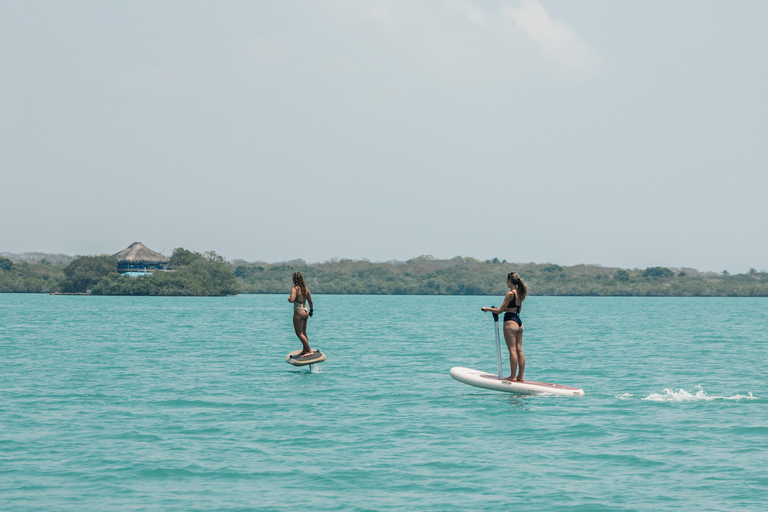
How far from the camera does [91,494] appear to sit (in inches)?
430

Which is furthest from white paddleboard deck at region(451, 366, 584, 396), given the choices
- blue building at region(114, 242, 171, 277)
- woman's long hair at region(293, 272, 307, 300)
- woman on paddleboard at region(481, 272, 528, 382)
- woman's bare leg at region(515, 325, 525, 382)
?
blue building at region(114, 242, 171, 277)

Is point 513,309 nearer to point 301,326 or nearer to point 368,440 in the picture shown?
point 368,440

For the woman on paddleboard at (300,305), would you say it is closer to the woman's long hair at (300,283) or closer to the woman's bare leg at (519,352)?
the woman's long hair at (300,283)

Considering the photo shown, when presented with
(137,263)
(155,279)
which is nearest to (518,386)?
(155,279)

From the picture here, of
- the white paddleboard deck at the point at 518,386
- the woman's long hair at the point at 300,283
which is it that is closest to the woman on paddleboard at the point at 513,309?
the white paddleboard deck at the point at 518,386

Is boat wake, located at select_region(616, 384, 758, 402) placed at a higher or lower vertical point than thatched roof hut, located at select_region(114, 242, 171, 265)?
lower

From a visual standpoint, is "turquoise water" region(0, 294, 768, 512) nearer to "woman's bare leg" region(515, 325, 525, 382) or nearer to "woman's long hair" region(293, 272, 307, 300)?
"woman's bare leg" region(515, 325, 525, 382)

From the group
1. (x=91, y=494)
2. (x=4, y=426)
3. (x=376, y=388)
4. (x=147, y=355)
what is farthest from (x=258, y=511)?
(x=147, y=355)

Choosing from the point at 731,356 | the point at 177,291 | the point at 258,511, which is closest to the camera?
the point at 258,511

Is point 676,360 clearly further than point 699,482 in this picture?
Yes

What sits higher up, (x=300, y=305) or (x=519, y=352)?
(x=300, y=305)

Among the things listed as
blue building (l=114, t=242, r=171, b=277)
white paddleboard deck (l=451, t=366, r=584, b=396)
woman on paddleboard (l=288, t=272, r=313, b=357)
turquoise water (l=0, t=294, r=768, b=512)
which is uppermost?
blue building (l=114, t=242, r=171, b=277)

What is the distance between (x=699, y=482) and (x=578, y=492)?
74.1 inches

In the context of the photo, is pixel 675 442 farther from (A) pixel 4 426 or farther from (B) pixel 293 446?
(A) pixel 4 426
